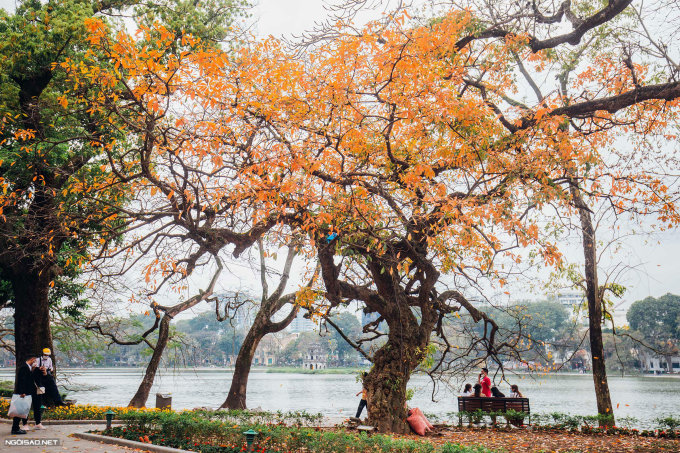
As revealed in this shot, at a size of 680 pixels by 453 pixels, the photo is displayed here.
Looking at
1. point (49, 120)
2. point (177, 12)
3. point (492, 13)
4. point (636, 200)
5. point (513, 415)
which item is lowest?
point (513, 415)

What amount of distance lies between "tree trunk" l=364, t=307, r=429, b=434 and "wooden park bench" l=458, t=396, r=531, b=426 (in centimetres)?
355

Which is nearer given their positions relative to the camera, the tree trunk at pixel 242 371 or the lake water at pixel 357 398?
the tree trunk at pixel 242 371

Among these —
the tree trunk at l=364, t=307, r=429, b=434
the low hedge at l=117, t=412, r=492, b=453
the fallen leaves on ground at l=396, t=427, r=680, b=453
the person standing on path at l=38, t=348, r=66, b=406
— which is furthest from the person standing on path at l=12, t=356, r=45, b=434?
the fallen leaves on ground at l=396, t=427, r=680, b=453

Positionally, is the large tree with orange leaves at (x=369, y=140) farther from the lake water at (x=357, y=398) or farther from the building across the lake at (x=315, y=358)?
the building across the lake at (x=315, y=358)

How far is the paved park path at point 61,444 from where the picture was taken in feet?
26.5

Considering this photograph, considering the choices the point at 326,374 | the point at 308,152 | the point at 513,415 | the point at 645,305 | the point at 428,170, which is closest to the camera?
the point at 428,170

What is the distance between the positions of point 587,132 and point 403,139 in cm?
321

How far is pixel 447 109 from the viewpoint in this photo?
26.7 feet

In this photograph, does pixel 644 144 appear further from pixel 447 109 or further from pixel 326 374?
pixel 326 374

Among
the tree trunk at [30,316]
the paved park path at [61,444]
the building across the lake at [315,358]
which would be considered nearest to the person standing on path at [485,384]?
the paved park path at [61,444]

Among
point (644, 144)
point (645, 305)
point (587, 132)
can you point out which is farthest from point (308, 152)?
point (645, 305)

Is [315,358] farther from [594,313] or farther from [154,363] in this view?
[594,313]

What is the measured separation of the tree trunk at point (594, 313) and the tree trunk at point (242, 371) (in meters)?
9.32

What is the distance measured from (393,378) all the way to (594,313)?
604cm
